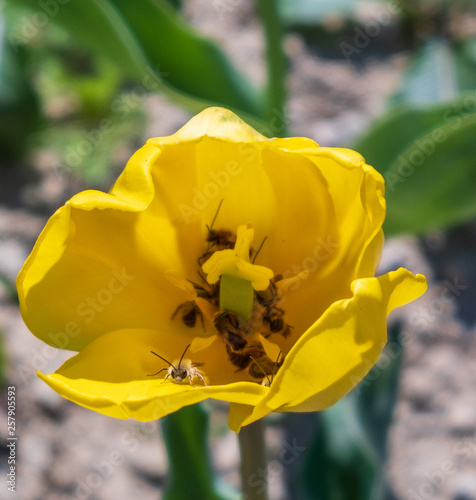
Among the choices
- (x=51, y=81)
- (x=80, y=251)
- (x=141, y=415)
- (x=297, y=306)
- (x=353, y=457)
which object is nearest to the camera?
(x=141, y=415)

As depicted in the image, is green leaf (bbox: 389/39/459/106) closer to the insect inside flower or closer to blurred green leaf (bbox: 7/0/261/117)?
blurred green leaf (bbox: 7/0/261/117)

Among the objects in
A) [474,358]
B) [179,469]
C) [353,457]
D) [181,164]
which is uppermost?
[181,164]

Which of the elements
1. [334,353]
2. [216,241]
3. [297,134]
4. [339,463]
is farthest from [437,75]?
[334,353]

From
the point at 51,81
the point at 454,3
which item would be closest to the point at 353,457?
the point at 51,81

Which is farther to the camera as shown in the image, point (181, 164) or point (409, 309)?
point (409, 309)

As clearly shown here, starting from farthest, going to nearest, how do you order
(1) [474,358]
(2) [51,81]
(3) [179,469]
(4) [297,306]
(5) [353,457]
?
(2) [51,81] < (1) [474,358] < (5) [353,457] < (3) [179,469] < (4) [297,306]

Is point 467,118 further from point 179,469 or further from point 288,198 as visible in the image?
point 179,469

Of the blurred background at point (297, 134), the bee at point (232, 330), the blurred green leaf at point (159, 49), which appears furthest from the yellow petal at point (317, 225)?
the blurred green leaf at point (159, 49)
